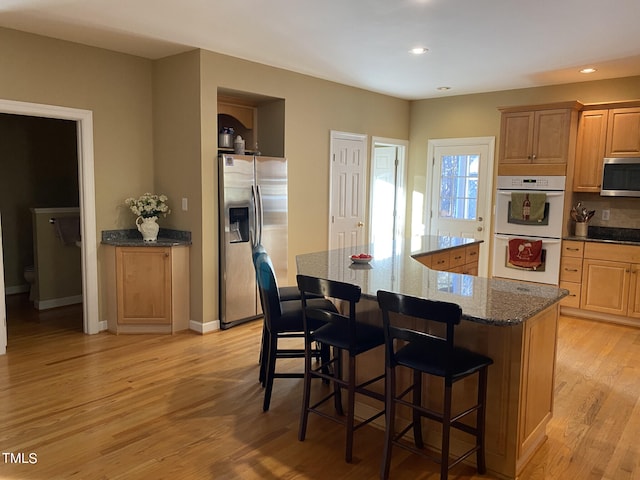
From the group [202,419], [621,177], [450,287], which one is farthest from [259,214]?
[621,177]

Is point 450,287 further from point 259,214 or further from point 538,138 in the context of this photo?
point 538,138

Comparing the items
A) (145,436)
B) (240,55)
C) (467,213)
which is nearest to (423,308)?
(145,436)

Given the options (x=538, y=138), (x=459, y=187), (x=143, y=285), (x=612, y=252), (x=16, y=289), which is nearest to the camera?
(x=143, y=285)

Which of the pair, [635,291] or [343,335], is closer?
[343,335]

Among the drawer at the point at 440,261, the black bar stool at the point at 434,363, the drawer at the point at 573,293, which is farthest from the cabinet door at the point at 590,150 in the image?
the black bar stool at the point at 434,363

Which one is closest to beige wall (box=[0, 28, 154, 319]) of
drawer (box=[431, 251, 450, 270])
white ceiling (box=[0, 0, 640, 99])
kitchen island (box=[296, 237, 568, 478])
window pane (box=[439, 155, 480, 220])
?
white ceiling (box=[0, 0, 640, 99])

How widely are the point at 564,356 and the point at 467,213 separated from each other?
9.26ft

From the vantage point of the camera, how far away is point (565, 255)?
5484 millimetres

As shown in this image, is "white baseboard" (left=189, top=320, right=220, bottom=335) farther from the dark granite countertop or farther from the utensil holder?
the utensil holder

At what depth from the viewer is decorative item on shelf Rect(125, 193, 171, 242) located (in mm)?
4703

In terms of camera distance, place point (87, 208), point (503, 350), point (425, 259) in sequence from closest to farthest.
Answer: point (503, 350) → point (425, 259) → point (87, 208)

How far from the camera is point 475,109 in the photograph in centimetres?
654

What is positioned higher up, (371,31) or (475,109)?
(371,31)

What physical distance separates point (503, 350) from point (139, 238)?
3772mm
